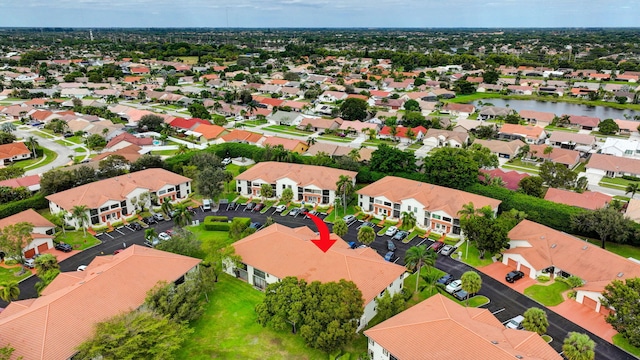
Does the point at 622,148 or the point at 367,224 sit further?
the point at 622,148

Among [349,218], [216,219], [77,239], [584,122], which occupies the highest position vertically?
[584,122]

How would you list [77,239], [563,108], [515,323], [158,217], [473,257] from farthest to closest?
[563,108] < [158,217] < [77,239] < [473,257] < [515,323]

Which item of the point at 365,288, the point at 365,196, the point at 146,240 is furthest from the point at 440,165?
the point at 146,240

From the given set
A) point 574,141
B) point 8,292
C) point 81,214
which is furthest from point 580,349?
point 574,141

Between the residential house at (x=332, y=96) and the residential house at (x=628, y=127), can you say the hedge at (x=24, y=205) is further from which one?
the residential house at (x=628, y=127)

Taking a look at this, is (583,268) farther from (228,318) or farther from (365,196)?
(228,318)

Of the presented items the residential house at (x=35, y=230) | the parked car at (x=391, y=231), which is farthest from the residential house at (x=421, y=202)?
the residential house at (x=35, y=230)

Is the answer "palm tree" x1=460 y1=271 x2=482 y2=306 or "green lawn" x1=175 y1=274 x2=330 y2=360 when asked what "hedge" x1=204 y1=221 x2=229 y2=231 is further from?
"palm tree" x1=460 y1=271 x2=482 y2=306

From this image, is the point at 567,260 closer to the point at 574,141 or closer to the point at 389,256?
the point at 389,256
